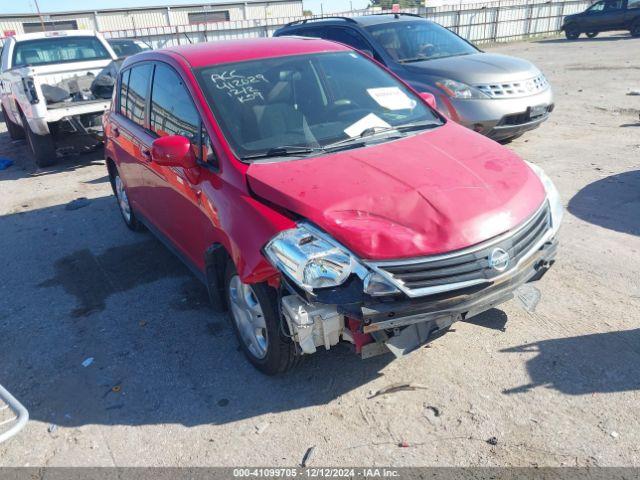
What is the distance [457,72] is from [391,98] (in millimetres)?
3466

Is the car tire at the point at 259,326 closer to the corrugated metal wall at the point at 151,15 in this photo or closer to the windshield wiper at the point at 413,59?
the windshield wiper at the point at 413,59

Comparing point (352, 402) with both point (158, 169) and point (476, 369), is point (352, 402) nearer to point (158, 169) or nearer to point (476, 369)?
point (476, 369)

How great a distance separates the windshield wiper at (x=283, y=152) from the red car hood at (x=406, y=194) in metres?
0.11

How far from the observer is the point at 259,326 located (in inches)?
123

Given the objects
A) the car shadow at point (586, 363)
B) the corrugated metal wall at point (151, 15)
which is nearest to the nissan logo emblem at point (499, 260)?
the car shadow at point (586, 363)

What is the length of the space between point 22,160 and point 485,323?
936cm

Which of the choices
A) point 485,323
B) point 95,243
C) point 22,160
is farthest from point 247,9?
point 485,323

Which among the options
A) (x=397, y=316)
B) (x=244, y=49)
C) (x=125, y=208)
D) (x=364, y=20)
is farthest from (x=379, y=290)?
(x=364, y=20)

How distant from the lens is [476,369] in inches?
123

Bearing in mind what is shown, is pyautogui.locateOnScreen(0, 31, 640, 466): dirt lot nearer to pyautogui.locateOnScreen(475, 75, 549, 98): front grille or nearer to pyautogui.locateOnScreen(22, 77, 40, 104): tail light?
pyautogui.locateOnScreen(475, 75, 549, 98): front grille

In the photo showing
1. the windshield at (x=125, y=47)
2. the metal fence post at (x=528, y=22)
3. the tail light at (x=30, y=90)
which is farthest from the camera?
the metal fence post at (x=528, y=22)

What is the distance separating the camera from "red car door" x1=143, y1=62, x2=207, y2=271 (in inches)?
139

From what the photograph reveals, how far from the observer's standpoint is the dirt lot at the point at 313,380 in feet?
8.79

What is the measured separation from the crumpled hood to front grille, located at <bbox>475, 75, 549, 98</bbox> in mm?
66
